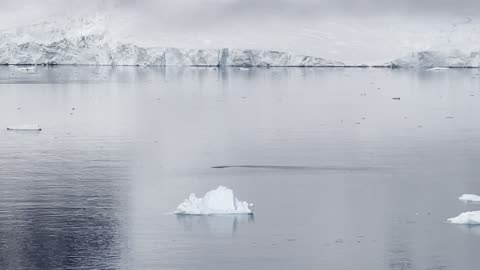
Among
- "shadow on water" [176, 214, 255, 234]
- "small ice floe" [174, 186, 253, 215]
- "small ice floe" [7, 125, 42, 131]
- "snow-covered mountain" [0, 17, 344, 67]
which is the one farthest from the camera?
"snow-covered mountain" [0, 17, 344, 67]

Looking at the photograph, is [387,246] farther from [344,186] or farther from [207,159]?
[207,159]

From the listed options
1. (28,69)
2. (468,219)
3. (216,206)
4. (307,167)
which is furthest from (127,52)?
(468,219)

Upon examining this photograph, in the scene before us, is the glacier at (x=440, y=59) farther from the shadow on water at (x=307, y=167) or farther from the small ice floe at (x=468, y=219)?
the small ice floe at (x=468, y=219)

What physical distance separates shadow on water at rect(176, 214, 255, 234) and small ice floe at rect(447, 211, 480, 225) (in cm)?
311

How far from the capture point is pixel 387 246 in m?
13.9

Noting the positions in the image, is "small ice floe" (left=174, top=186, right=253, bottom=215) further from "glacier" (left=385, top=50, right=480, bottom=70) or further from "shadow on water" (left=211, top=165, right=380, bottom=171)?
"glacier" (left=385, top=50, right=480, bottom=70)

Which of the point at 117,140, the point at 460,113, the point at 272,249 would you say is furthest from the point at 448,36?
the point at 272,249

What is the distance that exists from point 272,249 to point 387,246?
1609 mm

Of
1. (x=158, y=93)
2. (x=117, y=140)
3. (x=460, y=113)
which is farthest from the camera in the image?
(x=158, y=93)

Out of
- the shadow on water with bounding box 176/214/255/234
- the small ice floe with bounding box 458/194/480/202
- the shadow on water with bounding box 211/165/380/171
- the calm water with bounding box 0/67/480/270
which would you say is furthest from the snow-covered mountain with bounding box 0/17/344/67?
the shadow on water with bounding box 176/214/255/234

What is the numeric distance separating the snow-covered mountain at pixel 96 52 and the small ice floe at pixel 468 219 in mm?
69004

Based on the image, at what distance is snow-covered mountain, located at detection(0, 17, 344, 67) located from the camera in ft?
280

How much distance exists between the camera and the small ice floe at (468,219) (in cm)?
1510

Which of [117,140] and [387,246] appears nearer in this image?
[387,246]
